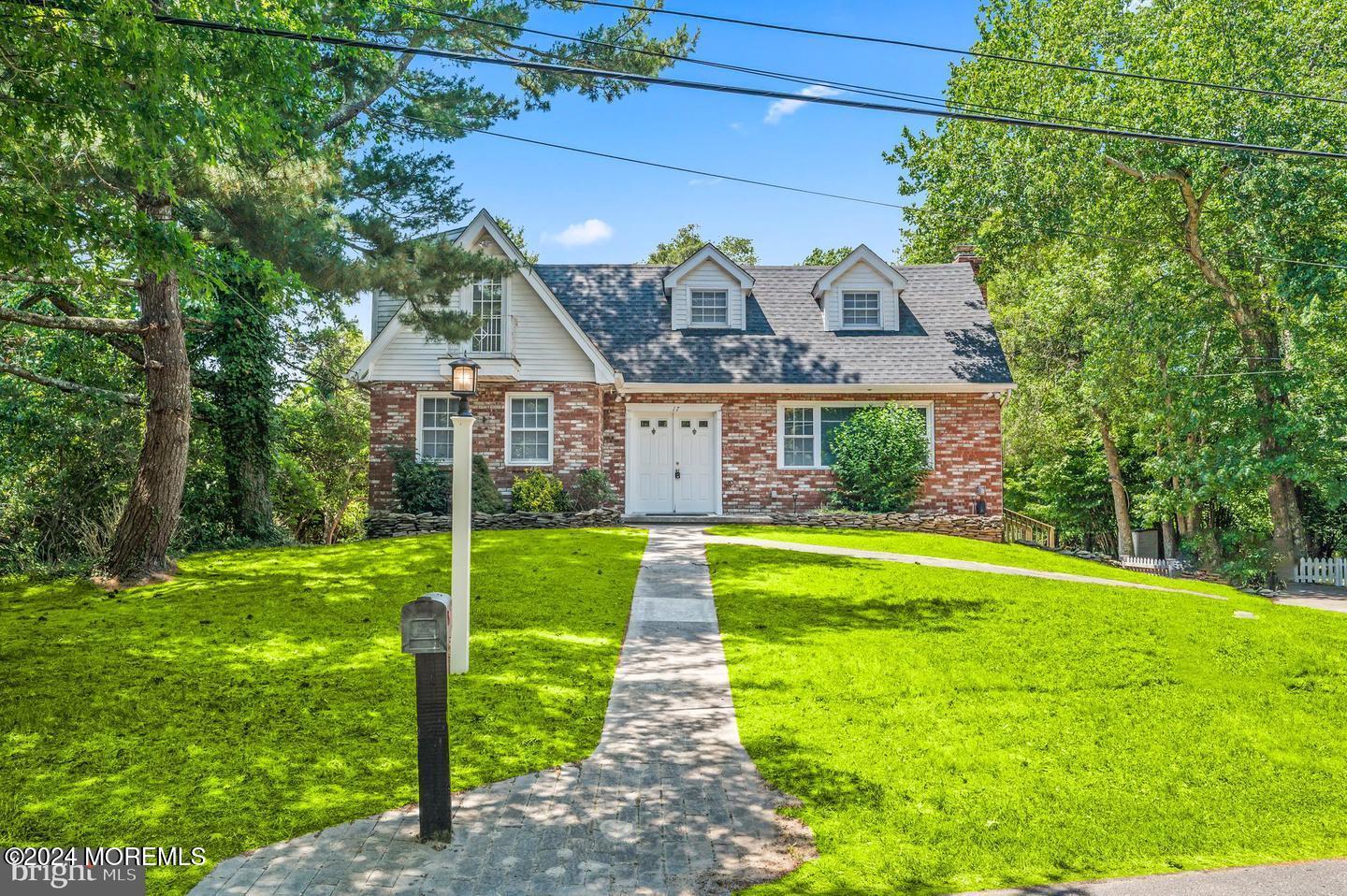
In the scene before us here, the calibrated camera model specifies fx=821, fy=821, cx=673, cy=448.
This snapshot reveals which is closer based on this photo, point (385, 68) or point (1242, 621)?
point (1242, 621)

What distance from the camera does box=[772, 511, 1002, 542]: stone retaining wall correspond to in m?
19.6

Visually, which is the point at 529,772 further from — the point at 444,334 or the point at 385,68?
the point at 385,68

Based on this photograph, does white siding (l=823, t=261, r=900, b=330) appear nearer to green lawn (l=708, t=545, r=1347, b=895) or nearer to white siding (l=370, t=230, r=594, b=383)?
white siding (l=370, t=230, r=594, b=383)

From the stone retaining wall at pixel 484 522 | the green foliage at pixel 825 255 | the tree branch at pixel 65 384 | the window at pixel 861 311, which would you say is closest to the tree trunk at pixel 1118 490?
the window at pixel 861 311

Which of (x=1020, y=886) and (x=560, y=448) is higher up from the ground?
(x=560, y=448)

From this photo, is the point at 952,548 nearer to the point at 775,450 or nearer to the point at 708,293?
the point at 775,450

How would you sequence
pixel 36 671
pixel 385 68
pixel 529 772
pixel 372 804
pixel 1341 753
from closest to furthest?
pixel 372 804 → pixel 529 772 → pixel 1341 753 → pixel 36 671 → pixel 385 68

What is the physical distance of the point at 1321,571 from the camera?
23703 millimetres

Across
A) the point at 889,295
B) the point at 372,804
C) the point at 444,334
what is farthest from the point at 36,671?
the point at 889,295

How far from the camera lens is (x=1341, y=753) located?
236 inches

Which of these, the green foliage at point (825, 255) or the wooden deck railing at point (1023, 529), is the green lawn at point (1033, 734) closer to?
the wooden deck railing at point (1023, 529)

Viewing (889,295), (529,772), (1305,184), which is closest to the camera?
(529,772)

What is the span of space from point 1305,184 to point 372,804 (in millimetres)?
22557

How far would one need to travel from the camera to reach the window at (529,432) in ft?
64.5
